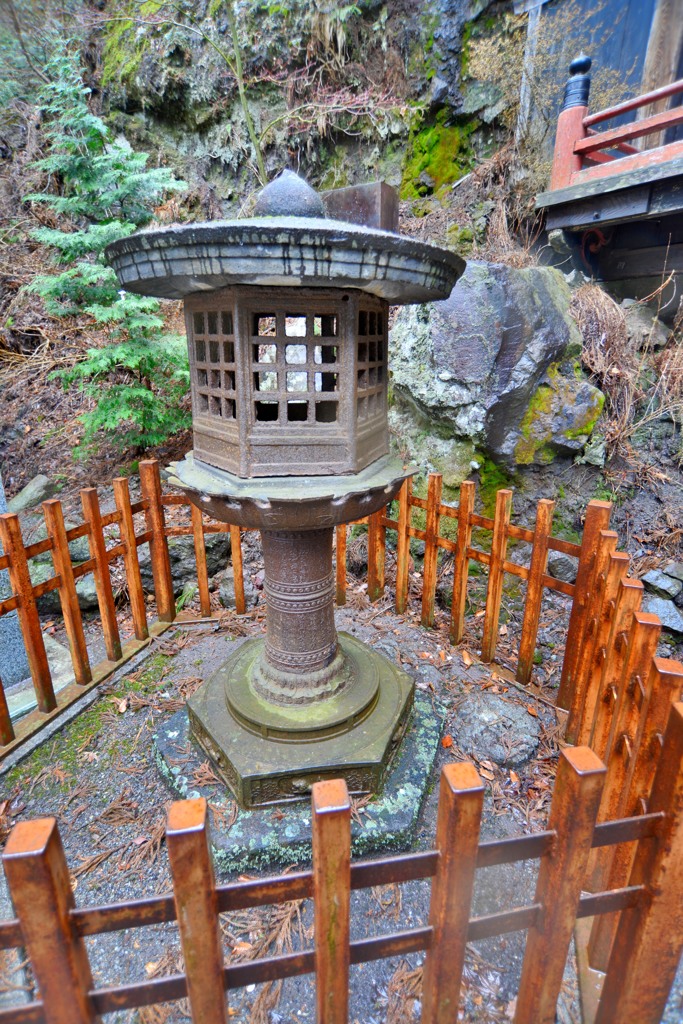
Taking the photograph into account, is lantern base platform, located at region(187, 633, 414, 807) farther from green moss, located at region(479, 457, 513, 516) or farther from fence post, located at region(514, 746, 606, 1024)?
green moss, located at region(479, 457, 513, 516)

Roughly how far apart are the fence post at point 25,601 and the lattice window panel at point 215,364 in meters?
1.21

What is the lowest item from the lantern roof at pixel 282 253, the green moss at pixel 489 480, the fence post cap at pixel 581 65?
the green moss at pixel 489 480

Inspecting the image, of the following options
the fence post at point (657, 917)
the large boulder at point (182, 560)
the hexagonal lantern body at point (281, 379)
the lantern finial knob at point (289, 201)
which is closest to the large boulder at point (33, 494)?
the large boulder at point (182, 560)

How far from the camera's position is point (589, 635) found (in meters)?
2.76

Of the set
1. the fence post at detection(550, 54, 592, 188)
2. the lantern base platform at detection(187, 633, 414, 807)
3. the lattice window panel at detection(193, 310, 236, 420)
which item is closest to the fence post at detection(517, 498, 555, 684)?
the lantern base platform at detection(187, 633, 414, 807)

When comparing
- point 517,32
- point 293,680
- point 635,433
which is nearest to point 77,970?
point 293,680

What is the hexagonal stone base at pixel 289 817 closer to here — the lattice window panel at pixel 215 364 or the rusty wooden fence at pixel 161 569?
the rusty wooden fence at pixel 161 569

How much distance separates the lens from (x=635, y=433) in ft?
17.0

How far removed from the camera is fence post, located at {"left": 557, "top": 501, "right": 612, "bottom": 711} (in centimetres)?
277

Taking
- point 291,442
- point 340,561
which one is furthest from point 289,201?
point 340,561

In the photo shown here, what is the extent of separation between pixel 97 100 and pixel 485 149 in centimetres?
691

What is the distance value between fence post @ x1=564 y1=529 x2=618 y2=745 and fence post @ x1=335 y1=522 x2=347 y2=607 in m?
1.91

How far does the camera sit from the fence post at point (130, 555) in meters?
3.44

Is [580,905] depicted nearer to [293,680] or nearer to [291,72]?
[293,680]
